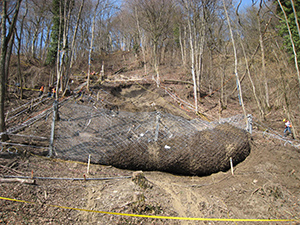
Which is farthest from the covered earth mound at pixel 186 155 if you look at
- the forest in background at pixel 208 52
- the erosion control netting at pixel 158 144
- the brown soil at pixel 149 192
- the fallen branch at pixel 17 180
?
the forest in background at pixel 208 52

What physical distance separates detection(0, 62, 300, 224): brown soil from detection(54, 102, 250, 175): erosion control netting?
27cm

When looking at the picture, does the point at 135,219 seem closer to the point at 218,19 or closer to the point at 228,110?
the point at 228,110

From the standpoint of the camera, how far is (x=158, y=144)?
17.2 feet

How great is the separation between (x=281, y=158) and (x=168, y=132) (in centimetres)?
315

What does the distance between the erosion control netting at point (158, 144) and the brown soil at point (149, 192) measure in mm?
269

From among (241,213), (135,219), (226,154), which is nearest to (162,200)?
(135,219)

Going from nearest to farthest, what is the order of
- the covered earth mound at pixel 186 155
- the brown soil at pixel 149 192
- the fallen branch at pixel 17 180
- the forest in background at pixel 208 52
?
the brown soil at pixel 149 192 < the fallen branch at pixel 17 180 < the covered earth mound at pixel 186 155 < the forest in background at pixel 208 52

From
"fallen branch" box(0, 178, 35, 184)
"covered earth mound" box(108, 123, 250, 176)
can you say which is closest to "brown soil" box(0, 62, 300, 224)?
"fallen branch" box(0, 178, 35, 184)

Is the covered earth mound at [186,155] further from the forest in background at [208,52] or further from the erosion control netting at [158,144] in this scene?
the forest in background at [208,52]

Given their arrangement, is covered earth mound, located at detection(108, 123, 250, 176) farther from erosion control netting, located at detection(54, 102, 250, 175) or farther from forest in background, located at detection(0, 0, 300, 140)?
forest in background, located at detection(0, 0, 300, 140)

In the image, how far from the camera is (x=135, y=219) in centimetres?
350

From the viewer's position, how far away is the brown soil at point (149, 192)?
11.6 feet

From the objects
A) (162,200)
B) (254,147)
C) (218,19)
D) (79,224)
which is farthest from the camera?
(218,19)

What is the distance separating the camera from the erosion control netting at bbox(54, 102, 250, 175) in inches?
204
